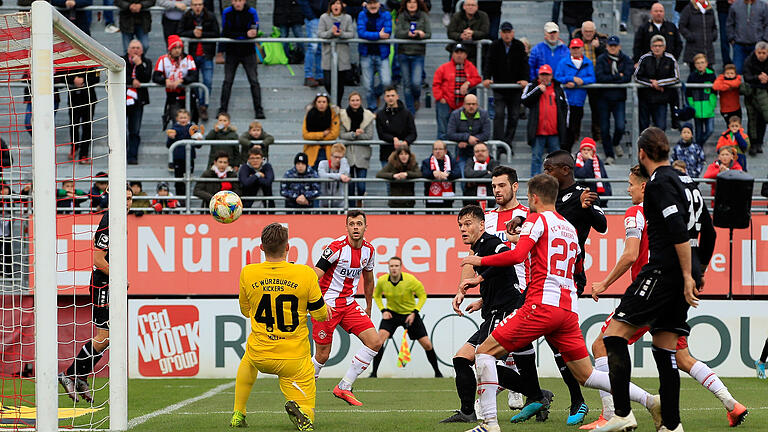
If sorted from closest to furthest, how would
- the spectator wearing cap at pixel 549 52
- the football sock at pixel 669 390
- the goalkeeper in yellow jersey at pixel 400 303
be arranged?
1. the football sock at pixel 669 390
2. the goalkeeper in yellow jersey at pixel 400 303
3. the spectator wearing cap at pixel 549 52

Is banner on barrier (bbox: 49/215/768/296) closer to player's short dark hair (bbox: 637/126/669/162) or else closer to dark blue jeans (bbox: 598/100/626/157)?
dark blue jeans (bbox: 598/100/626/157)

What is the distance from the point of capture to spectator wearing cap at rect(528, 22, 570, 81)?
19.5m

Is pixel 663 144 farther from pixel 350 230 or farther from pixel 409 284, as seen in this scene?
pixel 409 284

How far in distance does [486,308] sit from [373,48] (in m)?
11.2

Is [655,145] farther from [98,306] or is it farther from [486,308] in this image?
[98,306]

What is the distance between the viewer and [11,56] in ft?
31.7

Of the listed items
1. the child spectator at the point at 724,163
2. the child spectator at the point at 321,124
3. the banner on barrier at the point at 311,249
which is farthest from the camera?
the child spectator at the point at 321,124

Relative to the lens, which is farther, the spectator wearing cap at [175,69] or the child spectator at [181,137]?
the spectator wearing cap at [175,69]

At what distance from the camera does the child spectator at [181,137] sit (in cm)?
1861

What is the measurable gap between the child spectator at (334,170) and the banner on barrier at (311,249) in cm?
87

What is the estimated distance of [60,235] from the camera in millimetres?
12664

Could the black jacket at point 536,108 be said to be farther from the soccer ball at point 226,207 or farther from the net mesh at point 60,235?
the soccer ball at point 226,207

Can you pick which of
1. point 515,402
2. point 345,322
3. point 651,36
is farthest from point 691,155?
point 515,402

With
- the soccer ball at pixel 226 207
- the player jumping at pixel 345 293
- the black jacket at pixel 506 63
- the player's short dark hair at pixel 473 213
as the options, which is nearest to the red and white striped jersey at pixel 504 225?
the player's short dark hair at pixel 473 213
